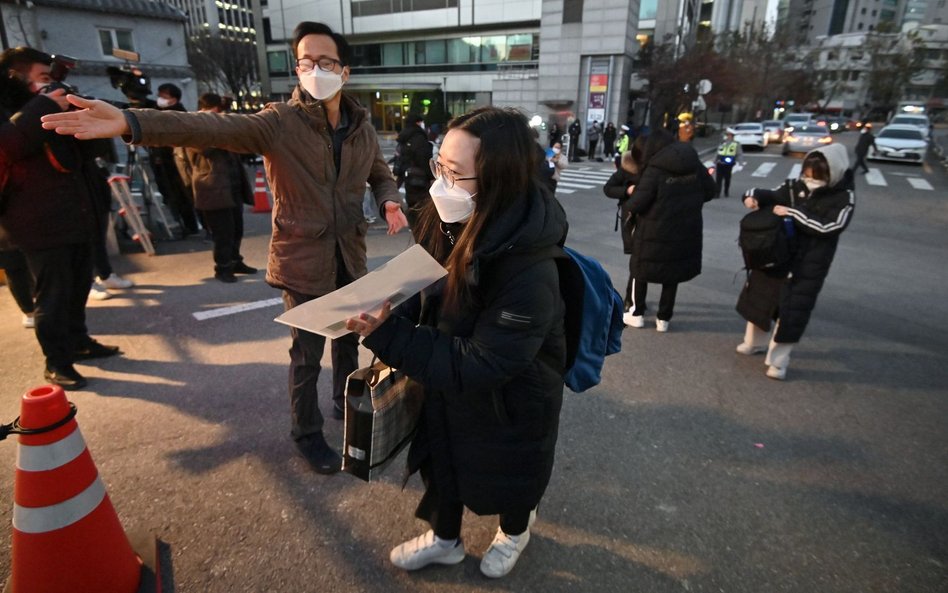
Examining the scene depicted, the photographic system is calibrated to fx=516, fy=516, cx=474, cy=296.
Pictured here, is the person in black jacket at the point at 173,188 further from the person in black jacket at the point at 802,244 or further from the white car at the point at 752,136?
the white car at the point at 752,136

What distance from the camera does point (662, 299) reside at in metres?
4.92

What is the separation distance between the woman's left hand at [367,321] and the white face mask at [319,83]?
1434mm

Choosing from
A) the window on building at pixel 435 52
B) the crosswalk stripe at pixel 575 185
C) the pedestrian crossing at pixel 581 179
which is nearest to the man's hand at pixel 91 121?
the pedestrian crossing at pixel 581 179

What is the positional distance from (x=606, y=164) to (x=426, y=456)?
69.3 feet

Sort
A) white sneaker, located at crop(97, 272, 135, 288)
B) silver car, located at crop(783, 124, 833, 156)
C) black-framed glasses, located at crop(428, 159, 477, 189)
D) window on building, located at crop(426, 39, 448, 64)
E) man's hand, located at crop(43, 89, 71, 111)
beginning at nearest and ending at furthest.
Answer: black-framed glasses, located at crop(428, 159, 477, 189) < man's hand, located at crop(43, 89, 71, 111) < white sneaker, located at crop(97, 272, 135, 288) < silver car, located at crop(783, 124, 833, 156) < window on building, located at crop(426, 39, 448, 64)

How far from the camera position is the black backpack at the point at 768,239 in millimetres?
3760

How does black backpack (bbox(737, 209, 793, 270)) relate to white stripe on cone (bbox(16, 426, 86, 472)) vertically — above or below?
above

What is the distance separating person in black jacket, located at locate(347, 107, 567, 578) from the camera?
5.19 ft

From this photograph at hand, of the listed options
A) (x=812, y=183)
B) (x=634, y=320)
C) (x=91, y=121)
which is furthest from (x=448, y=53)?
(x=91, y=121)

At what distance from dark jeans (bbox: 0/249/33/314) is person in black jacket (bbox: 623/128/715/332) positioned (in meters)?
5.16

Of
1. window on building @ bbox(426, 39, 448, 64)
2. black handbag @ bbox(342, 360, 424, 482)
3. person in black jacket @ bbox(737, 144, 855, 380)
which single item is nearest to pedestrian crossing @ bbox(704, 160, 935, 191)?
person in black jacket @ bbox(737, 144, 855, 380)

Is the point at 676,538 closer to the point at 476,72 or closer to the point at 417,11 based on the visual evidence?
the point at 476,72

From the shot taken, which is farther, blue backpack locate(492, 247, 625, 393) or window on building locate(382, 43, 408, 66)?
window on building locate(382, 43, 408, 66)

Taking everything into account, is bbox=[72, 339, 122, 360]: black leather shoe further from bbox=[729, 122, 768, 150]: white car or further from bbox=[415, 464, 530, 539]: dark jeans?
bbox=[729, 122, 768, 150]: white car
